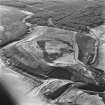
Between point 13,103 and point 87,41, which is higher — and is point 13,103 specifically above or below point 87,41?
below

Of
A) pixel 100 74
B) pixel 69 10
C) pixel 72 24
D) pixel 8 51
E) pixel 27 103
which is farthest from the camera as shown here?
pixel 69 10

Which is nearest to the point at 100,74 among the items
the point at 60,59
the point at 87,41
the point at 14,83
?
the point at 60,59

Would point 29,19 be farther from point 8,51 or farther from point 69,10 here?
point 8,51

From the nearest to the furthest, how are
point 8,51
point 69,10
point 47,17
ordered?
point 8,51, point 47,17, point 69,10

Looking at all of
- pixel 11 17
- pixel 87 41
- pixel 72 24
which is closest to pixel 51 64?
pixel 87 41

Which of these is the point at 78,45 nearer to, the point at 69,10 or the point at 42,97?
the point at 42,97

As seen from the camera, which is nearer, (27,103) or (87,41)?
(27,103)
